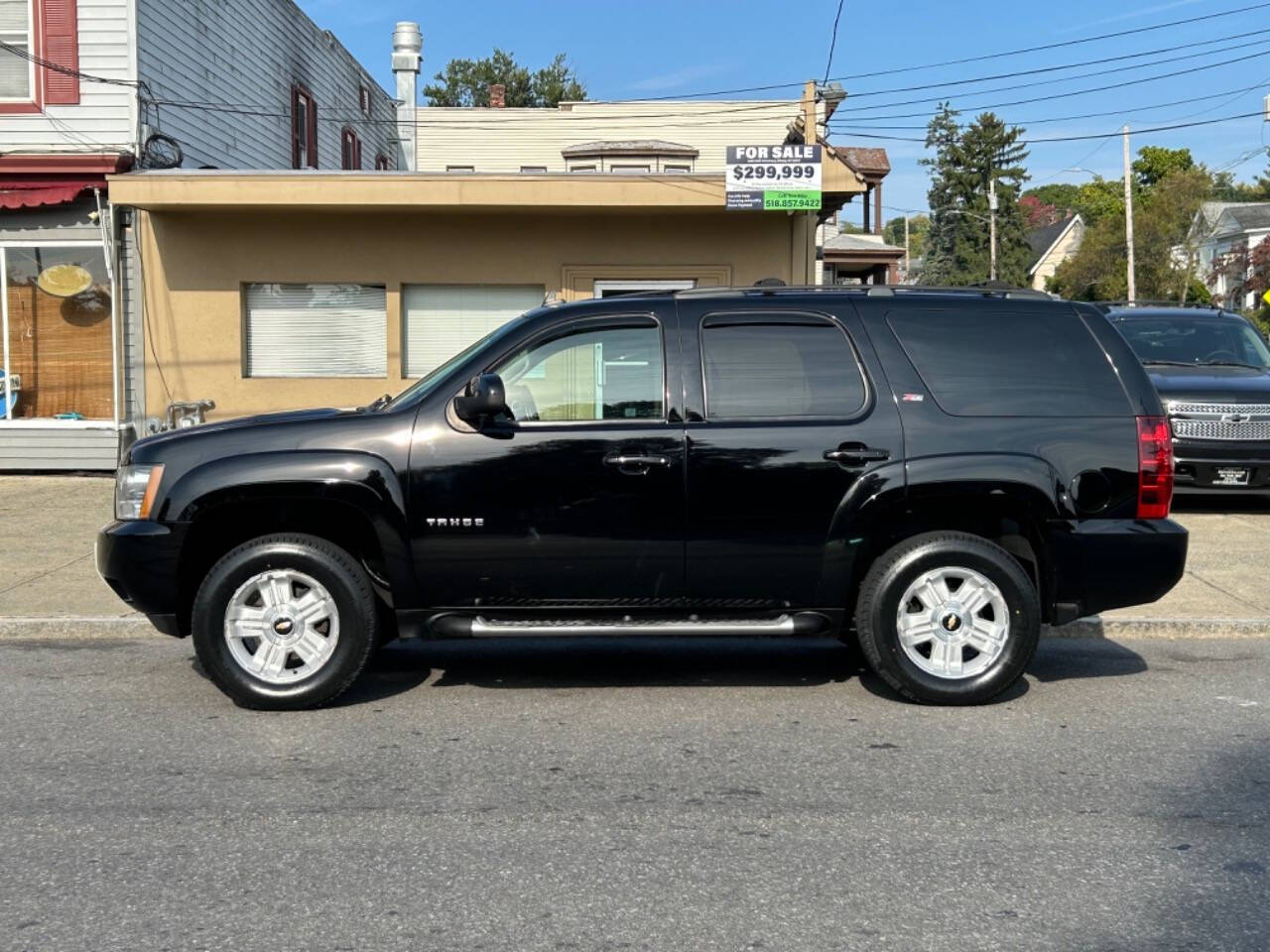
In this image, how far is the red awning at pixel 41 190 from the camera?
47.6 feet

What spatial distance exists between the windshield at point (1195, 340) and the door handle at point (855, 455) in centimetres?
825

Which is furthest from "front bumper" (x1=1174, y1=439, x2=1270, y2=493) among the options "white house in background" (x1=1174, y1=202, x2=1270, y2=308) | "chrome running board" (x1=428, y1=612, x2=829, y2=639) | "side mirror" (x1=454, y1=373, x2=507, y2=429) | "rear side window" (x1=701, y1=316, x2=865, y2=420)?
"white house in background" (x1=1174, y1=202, x2=1270, y2=308)

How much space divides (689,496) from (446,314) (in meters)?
9.75

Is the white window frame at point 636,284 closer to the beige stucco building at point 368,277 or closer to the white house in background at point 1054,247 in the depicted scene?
the beige stucco building at point 368,277

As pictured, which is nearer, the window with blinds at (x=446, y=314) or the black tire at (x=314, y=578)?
the black tire at (x=314, y=578)

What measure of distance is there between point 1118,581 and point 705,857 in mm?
2914

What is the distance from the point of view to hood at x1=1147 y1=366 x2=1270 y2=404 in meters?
12.0

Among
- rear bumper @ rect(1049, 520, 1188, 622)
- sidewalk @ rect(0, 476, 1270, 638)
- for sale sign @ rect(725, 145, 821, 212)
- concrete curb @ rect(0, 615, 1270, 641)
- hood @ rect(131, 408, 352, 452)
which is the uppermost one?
for sale sign @ rect(725, 145, 821, 212)

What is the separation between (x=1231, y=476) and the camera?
12008 millimetres

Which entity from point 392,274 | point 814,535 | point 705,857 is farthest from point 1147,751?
point 392,274

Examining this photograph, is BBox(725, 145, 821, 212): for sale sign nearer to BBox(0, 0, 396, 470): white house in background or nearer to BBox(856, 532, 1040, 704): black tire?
BBox(0, 0, 396, 470): white house in background

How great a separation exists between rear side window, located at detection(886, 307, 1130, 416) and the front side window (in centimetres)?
122

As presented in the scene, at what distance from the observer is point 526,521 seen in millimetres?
6117

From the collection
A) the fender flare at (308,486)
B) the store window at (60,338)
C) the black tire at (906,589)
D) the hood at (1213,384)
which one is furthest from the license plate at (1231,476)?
the store window at (60,338)
